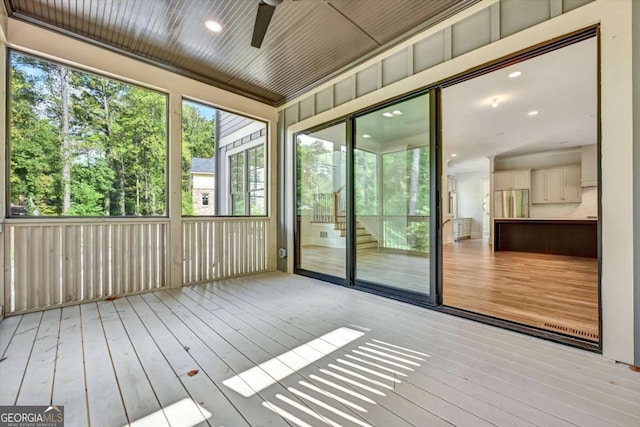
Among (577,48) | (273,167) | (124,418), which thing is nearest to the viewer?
(124,418)

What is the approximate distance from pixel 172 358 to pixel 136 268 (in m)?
2.09

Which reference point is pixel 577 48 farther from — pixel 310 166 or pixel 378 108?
pixel 310 166

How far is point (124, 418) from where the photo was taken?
1.35 m

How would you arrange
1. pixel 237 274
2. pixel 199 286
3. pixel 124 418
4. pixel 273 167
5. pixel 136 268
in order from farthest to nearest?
1. pixel 273 167
2. pixel 237 274
3. pixel 199 286
4. pixel 136 268
5. pixel 124 418

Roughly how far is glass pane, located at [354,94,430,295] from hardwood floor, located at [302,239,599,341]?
21mm

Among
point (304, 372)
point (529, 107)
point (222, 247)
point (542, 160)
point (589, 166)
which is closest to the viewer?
point (304, 372)

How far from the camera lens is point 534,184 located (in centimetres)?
830

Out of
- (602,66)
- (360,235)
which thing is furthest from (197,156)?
(602,66)

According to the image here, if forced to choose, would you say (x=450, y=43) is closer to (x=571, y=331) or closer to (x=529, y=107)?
(x=571, y=331)

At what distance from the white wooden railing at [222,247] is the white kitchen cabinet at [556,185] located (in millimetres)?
8307

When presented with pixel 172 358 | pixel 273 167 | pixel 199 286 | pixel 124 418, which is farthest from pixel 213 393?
pixel 273 167

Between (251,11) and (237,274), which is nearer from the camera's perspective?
(251,11)

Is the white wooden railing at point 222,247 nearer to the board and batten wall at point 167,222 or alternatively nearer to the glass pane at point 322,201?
the board and batten wall at point 167,222

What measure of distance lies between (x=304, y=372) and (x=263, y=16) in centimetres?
273
